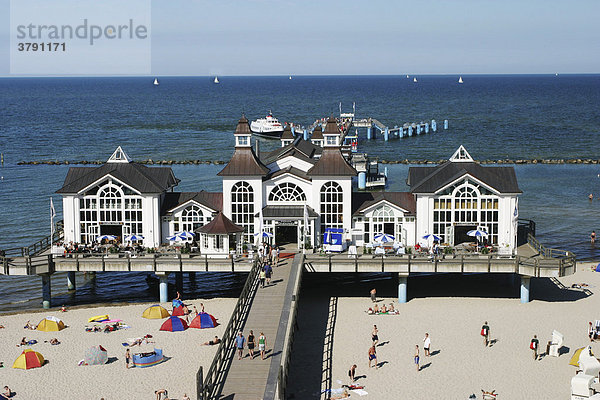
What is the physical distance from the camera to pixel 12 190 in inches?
3088

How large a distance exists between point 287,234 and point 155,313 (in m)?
9.73

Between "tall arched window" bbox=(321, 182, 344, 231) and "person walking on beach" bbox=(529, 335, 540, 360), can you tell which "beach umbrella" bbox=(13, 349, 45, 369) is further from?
"person walking on beach" bbox=(529, 335, 540, 360)

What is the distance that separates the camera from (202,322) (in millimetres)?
36719

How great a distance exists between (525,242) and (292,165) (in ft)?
43.8

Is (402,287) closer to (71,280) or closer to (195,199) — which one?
(195,199)

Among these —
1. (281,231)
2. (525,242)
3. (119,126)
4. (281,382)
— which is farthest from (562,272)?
(119,126)

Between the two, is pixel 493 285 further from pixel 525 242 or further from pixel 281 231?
pixel 281 231

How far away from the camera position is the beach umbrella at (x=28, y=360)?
3206 cm

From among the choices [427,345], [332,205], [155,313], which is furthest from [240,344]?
[332,205]

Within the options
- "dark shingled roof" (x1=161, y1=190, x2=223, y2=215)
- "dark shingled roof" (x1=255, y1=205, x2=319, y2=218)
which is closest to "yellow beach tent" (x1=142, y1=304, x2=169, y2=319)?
"dark shingled roof" (x1=161, y1=190, x2=223, y2=215)

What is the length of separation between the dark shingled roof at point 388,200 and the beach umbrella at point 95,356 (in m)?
16.6

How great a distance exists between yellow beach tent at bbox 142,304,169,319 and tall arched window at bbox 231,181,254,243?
23.8ft

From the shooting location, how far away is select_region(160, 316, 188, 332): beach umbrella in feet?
119

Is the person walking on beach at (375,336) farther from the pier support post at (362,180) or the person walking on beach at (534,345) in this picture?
the pier support post at (362,180)
